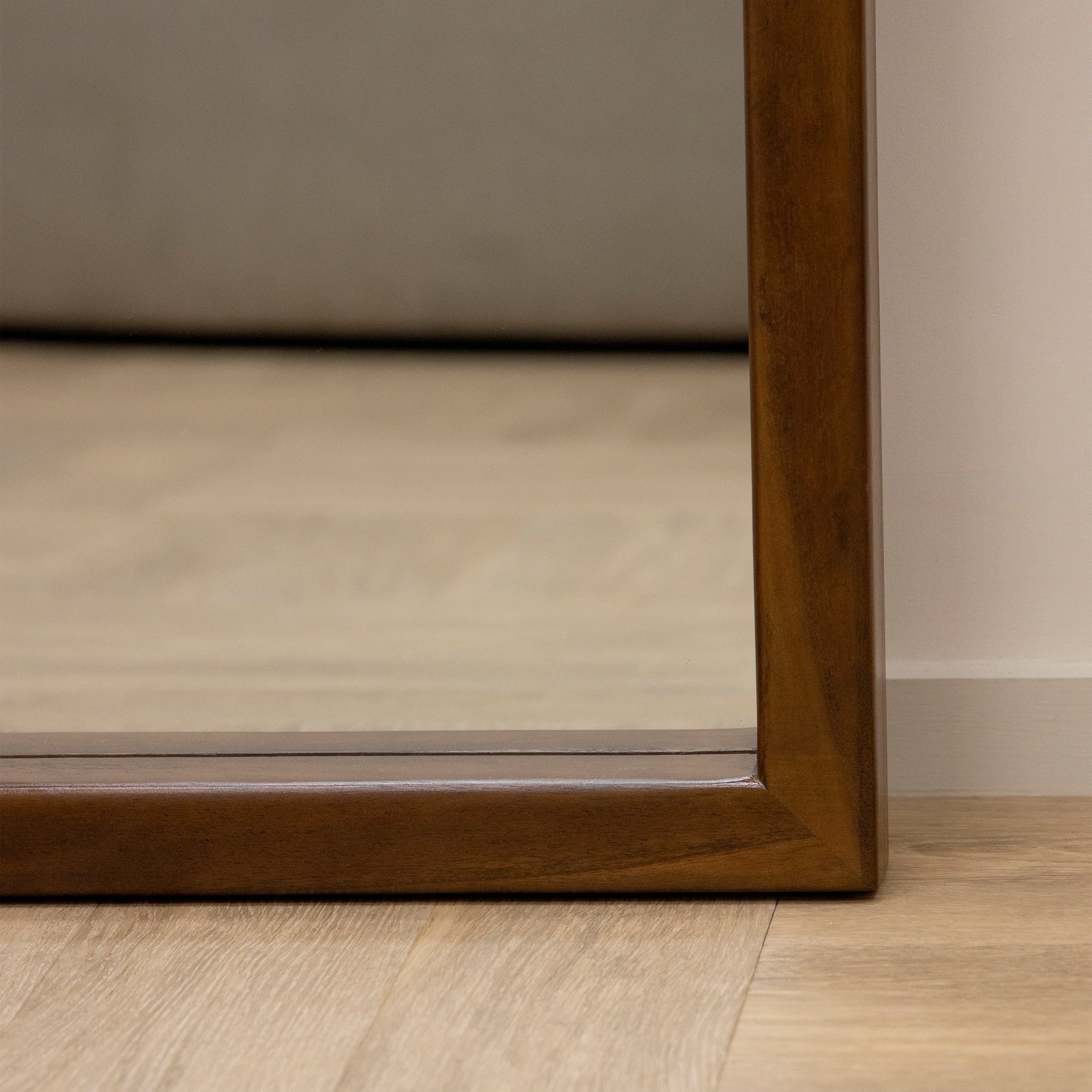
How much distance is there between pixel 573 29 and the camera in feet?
2.16

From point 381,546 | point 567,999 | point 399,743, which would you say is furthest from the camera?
point 381,546

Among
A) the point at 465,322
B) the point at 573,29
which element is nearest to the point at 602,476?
the point at 465,322

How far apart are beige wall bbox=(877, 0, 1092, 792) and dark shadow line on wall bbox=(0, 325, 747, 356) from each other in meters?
0.10

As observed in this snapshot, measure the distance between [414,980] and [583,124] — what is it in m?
0.40

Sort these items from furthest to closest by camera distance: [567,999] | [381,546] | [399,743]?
1. [381,546]
2. [399,743]
3. [567,999]

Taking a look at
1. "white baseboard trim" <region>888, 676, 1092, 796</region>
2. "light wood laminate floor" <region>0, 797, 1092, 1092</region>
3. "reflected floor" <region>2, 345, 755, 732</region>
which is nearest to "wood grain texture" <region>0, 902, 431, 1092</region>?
"light wood laminate floor" <region>0, 797, 1092, 1092</region>

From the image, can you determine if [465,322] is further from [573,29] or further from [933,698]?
[933,698]

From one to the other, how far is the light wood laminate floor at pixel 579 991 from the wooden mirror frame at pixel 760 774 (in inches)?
0.6

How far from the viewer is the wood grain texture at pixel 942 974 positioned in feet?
1.48

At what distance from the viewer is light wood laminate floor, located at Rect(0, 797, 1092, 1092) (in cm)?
46

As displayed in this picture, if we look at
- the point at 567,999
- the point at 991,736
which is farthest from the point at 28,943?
the point at 991,736

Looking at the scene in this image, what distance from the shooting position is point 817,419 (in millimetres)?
563

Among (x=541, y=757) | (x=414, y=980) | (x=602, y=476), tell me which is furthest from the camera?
(x=602, y=476)

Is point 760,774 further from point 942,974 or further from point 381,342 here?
point 381,342
